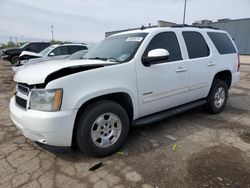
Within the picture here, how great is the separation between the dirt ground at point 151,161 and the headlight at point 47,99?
886 mm

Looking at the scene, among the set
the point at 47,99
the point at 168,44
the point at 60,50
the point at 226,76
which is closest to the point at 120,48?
the point at 168,44

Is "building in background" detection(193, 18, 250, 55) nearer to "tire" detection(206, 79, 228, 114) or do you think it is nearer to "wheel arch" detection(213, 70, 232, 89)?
"wheel arch" detection(213, 70, 232, 89)

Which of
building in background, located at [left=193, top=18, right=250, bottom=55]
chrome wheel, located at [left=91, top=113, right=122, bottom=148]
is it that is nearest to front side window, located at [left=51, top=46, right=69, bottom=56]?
chrome wheel, located at [left=91, top=113, right=122, bottom=148]

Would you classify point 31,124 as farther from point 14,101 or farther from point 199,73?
point 199,73

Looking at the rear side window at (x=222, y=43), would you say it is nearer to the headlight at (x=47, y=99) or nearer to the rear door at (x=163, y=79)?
the rear door at (x=163, y=79)

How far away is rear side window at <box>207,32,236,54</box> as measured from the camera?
14.6ft

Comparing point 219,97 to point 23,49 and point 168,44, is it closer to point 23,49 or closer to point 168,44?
point 168,44

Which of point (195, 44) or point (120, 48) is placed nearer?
point (120, 48)

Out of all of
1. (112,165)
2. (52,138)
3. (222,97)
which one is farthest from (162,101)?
(222,97)

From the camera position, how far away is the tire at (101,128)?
8.63ft

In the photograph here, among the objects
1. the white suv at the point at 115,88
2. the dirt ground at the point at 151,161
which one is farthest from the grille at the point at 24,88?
the dirt ground at the point at 151,161

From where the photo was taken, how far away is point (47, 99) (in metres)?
2.39

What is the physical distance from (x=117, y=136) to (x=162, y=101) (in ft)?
3.35

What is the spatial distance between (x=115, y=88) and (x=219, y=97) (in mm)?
3084
